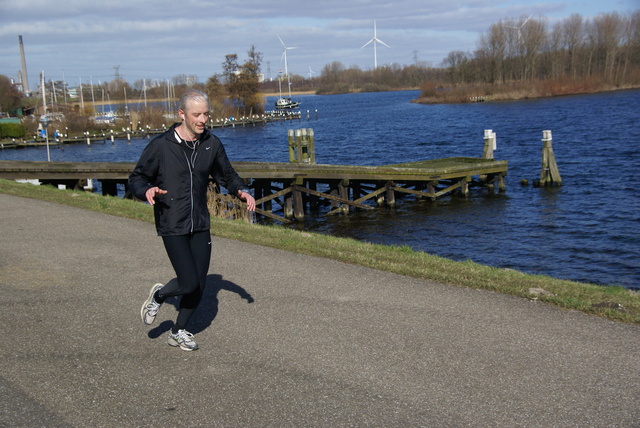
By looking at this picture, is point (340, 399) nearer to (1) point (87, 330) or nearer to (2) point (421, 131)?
(1) point (87, 330)

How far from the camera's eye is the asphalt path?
4.82 m

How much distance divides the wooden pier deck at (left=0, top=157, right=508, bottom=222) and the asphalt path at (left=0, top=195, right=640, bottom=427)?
43.7 ft

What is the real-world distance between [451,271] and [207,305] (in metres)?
3.34

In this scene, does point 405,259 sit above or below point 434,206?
above

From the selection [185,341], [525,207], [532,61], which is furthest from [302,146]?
[532,61]

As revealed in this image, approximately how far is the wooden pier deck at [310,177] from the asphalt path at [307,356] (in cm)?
1333

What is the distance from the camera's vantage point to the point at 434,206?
83.0 feet

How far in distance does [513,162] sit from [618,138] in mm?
13222

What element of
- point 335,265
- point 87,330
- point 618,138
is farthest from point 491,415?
point 618,138

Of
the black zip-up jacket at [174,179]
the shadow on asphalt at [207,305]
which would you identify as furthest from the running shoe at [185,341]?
the black zip-up jacket at [174,179]

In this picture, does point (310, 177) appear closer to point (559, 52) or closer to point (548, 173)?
point (548, 173)

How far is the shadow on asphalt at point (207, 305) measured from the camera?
6621 millimetres

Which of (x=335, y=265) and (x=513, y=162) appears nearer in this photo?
(x=335, y=265)

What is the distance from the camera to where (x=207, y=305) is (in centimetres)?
739
